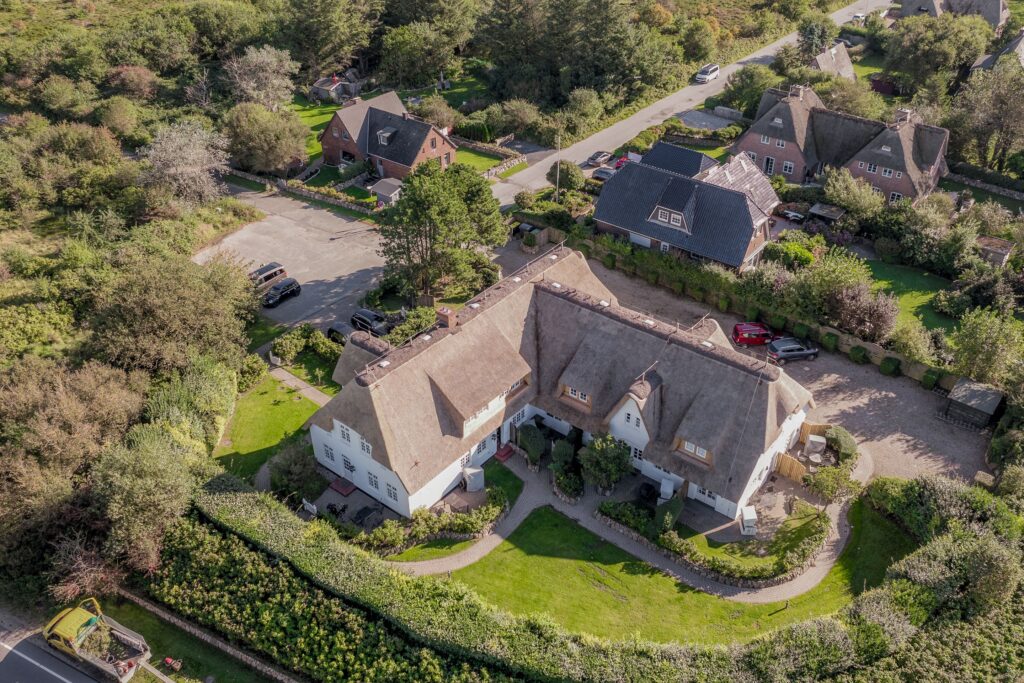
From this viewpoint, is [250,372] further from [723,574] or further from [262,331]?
[723,574]

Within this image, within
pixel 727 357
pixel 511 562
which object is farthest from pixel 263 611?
pixel 727 357

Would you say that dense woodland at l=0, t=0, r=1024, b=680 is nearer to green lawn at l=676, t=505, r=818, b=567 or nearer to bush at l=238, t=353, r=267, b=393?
bush at l=238, t=353, r=267, b=393

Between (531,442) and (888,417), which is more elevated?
(531,442)

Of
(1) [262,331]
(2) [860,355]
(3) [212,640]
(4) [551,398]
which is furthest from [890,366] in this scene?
(1) [262,331]

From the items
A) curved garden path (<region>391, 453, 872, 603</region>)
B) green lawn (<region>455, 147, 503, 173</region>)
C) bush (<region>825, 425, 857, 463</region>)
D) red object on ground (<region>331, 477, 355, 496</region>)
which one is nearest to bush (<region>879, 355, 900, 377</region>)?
bush (<region>825, 425, 857, 463</region>)

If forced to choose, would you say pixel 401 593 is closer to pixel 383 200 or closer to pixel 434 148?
pixel 383 200

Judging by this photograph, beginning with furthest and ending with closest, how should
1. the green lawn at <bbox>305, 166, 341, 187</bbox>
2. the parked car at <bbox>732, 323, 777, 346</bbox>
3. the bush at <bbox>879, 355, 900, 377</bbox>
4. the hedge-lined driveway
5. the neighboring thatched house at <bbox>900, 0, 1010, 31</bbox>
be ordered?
1. the neighboring thatched house at <bbox>900, 0, 1010, 31</bbox>
2. the green lawn at <bbox>305, 166, 341, 187</bbox>
3. the parked car at <bbox>732, 323, 777, 346</bbox>
4. the bush at <bbox>879, 355, 900, 377</bbox>
5. the hedge-lined driveway

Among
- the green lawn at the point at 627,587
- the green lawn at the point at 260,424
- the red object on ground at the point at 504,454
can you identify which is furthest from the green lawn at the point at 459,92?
the green lawn at the point at 627,587
